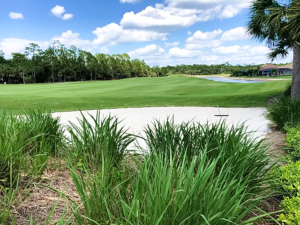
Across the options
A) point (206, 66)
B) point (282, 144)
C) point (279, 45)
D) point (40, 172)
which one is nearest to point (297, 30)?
point (279, 45)

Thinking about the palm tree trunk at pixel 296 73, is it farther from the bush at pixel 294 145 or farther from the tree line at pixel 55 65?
the tree line at pixel 55 65

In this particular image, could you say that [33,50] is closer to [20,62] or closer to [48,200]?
[20,62]

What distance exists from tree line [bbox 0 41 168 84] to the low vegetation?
55.5 meters

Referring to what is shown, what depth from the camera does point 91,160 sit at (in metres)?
2.82

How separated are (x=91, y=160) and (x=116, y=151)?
288mm

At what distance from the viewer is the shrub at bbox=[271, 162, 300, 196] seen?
7.12 ft

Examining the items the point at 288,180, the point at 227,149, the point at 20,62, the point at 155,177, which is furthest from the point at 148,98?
the point at 20,62

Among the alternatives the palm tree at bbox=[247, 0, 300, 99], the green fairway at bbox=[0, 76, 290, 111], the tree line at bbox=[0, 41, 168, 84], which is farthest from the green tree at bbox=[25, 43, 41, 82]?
the palm tree at bbox=[247, 0, 300, 99]

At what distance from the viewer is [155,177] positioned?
156 cm

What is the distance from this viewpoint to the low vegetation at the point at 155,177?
148 cm

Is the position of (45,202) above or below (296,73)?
below

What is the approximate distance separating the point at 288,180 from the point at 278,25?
29.6 feet

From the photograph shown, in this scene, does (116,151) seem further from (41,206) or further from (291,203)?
(291,203)

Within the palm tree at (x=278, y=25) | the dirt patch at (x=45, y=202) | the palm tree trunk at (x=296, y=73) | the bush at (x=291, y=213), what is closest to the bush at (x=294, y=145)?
the bush at (x=291, y=213)
